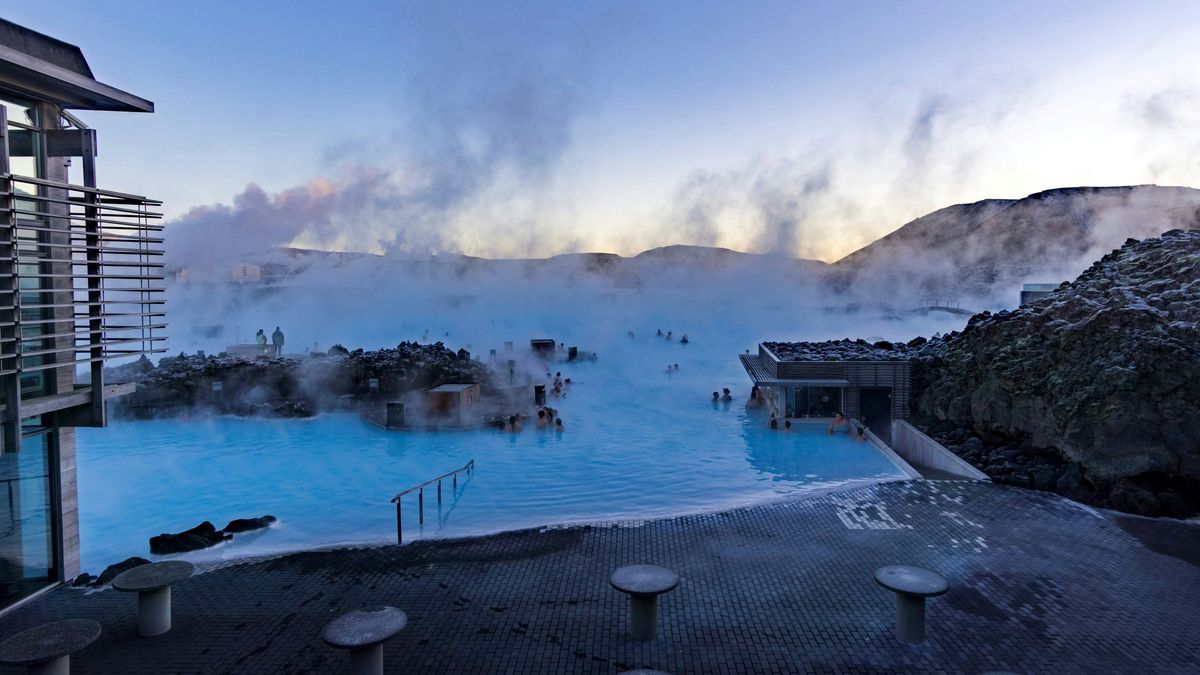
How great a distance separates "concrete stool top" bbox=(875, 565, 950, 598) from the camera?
5.79 metres

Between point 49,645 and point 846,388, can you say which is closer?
point 49,645

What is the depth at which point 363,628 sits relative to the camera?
5.19 m

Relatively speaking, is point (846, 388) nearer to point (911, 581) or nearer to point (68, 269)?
point (911, 581)

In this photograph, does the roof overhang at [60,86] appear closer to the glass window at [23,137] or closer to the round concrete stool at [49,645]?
the glass window at [23,137]

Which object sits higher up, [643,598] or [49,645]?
[49,645]

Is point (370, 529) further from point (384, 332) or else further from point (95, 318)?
point (384, 332)

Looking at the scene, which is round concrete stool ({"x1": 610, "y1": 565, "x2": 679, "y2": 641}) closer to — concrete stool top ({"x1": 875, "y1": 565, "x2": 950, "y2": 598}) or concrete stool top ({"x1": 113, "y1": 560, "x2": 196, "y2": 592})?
concrete stool top ({"x1": 875, "y1": 565, "x2": 950, "y2": 598})

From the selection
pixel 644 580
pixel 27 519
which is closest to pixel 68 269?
pixel 27 519

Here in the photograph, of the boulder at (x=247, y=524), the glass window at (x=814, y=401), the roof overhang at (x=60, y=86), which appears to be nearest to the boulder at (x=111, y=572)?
the boulder at (x=247, y=524)

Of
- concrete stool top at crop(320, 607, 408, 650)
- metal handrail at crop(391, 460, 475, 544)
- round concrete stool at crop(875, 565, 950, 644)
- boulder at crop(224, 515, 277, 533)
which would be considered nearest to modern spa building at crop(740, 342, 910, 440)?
metal handrail at crop(391, 460, 475, 544)

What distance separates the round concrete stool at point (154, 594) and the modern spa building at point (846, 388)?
14.4m

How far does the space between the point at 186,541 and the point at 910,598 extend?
30.8 feet

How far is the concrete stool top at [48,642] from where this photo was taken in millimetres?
4711

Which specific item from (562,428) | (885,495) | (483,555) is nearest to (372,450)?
(562,428)
